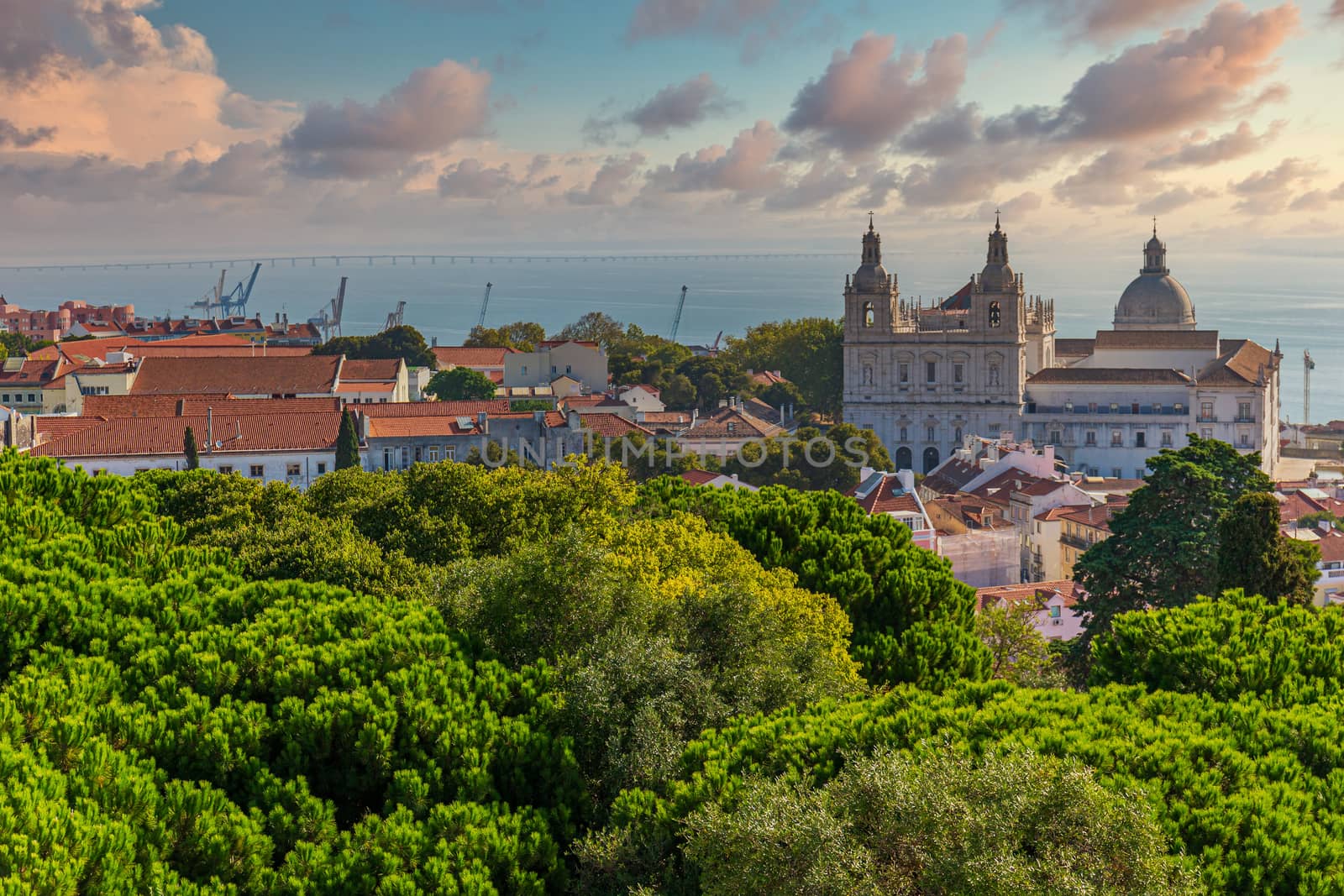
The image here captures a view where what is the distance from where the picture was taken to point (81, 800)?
8.01 meters

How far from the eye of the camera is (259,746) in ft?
30.9

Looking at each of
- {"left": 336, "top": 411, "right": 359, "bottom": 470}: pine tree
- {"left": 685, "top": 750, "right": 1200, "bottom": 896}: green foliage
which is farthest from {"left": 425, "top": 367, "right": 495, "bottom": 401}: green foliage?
{"left": 685, "top": 750, "right": 1200, "bottom": 896}: green foliage

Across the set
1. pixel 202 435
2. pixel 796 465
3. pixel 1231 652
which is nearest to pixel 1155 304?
pixel 796 465

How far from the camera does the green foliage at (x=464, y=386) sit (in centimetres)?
5806

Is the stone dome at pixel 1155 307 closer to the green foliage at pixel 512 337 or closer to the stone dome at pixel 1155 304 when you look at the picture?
the stone dome at pixel 1155 304

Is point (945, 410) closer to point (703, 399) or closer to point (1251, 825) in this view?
point (703, 399)

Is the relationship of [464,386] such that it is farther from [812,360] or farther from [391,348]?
[812,360]

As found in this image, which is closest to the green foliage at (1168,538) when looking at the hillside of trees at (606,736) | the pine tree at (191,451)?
the hillside of trees at (606,736)

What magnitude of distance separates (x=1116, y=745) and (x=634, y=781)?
312 cm

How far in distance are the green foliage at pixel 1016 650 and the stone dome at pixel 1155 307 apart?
55.9 meters

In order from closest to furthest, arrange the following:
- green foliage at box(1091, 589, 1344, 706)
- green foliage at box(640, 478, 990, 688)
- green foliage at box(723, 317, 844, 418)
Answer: green foliage at box(1091, 589, 1344, 706) → green foliage at box(640, 478, 990, 688) → green foliage at box(723, 317, 844, 418)

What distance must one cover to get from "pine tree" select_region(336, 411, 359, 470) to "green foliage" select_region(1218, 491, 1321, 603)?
21326 millimetres

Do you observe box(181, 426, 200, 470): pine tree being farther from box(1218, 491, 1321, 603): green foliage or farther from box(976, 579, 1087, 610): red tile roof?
box(1218, 491, 1321, 603): green foliage

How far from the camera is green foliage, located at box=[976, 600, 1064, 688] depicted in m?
15.2
